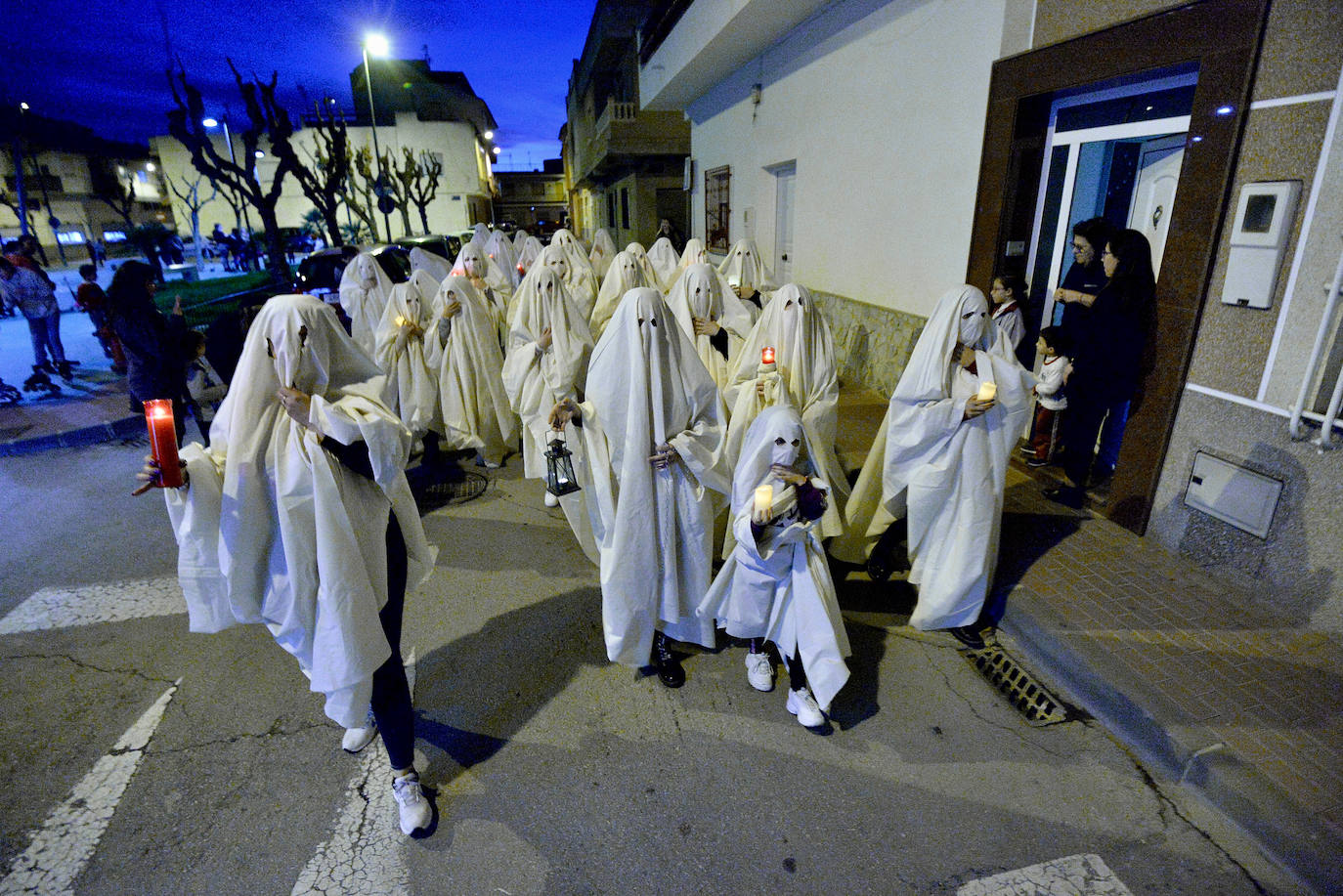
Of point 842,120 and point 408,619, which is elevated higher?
point 842,120

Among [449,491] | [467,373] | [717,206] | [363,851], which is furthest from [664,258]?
[363,851]

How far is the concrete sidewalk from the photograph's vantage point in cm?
263

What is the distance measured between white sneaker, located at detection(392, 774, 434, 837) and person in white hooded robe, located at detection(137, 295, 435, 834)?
1 cm

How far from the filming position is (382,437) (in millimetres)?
2518

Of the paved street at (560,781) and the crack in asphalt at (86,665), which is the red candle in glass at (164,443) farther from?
the crack in asphalt at (86,665)

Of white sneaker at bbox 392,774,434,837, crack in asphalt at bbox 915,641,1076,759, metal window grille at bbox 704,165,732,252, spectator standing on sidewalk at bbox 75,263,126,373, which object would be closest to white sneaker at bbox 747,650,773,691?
crack in asphalt at bbox 915,641,1076,759

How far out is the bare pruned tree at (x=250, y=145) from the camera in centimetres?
1881

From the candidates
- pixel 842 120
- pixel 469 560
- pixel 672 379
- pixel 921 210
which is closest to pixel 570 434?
pixel 672 379

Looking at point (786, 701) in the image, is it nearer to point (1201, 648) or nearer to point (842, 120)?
point (1201, 648)

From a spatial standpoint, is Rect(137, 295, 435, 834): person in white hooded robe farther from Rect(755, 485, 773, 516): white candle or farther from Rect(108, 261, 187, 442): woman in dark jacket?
Rect(108, 261, 187, 442): woman in dark jacket

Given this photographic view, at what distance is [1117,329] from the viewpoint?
4434 millimetres

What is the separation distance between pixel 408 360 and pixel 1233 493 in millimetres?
6822

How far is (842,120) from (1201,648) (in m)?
7.52

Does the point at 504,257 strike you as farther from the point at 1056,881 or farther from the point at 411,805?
the point at 1056,881
